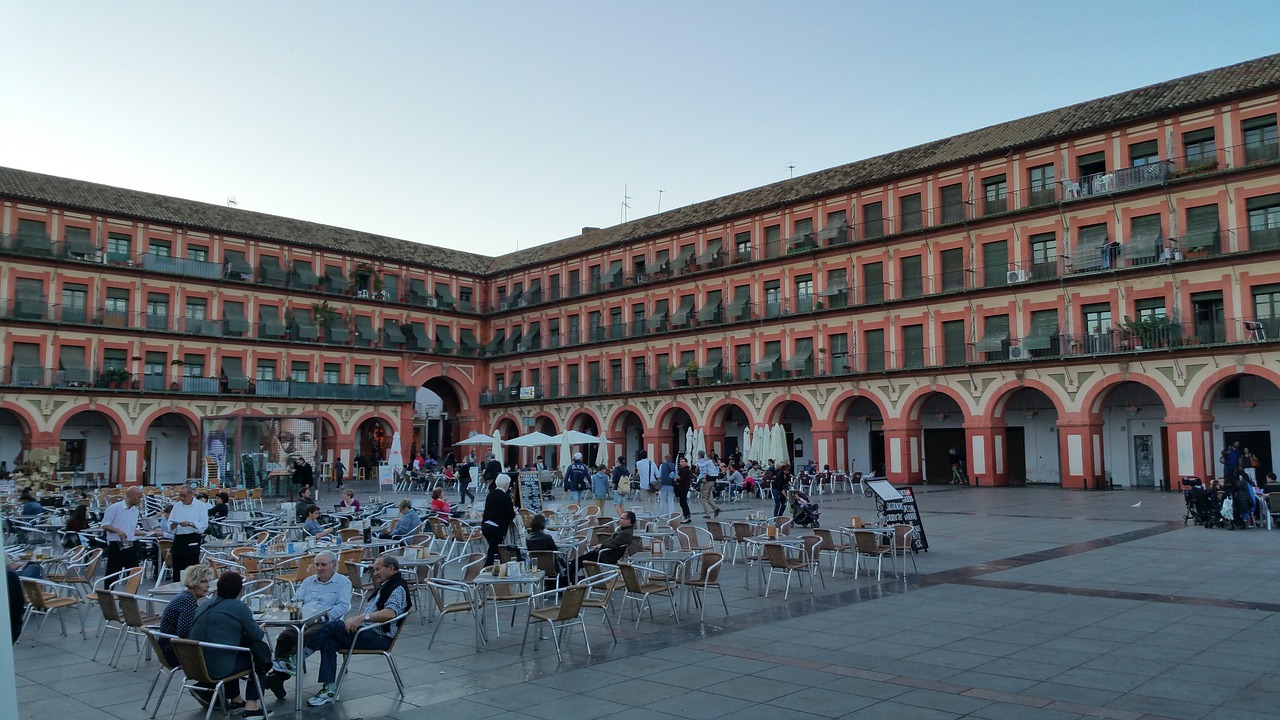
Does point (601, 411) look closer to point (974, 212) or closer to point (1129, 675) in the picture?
point (974, 212)

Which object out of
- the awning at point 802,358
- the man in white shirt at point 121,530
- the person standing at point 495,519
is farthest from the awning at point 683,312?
the man in white shirt at point 121,530

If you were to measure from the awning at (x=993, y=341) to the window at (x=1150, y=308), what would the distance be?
13.7 feet

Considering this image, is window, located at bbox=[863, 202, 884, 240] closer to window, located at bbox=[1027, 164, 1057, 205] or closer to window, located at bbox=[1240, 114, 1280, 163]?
window, located at bbox=[1027, 164, 1057, 205]

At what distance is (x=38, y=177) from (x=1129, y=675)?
44.1 metres

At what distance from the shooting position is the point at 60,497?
22438mm

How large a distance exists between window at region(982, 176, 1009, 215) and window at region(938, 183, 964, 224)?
85 centimetres

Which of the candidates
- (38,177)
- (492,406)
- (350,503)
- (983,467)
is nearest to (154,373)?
(38,177)

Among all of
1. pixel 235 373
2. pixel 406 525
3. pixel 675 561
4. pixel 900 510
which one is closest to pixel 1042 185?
pixel 900 510

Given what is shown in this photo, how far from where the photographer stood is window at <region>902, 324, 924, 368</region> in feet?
111

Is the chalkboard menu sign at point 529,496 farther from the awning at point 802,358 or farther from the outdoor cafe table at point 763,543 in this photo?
the awning at point 802,358

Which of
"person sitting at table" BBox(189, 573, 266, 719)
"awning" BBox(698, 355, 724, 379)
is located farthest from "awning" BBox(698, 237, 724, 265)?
"person sitting at table" BBox(189, 573, 266, 719)

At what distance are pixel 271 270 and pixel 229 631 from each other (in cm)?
3972

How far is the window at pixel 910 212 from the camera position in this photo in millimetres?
34219

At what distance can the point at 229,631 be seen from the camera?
6.29m
